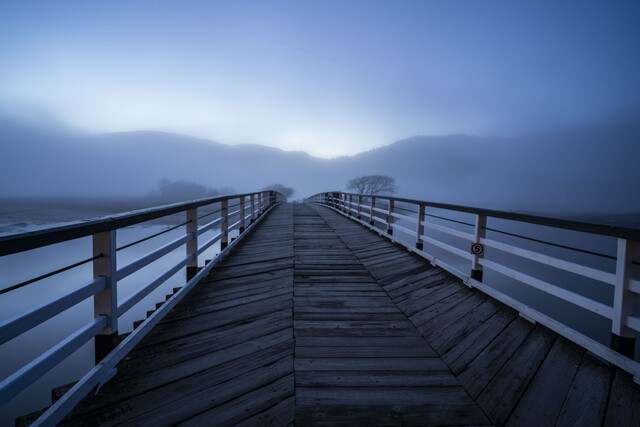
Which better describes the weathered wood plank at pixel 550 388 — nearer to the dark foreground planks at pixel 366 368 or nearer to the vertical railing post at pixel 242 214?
the dark foreground planks at pixel 366 368

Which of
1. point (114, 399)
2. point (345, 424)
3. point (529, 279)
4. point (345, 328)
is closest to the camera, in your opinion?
point (345, 424)

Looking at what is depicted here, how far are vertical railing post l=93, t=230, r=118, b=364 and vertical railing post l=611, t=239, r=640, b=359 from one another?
3736 millimetres

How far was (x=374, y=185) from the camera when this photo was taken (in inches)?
2402

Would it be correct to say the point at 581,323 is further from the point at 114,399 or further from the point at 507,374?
the point at 114,399

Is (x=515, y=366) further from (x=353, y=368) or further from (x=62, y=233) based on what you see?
(x=62, y=233)

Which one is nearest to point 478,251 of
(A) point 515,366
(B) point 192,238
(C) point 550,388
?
(A) point 515,366

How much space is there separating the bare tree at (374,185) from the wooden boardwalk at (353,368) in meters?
56.8

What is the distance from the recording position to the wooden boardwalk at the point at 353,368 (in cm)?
180

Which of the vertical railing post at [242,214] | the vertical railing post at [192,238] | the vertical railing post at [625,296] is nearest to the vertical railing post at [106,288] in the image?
the vertical railing post at [192,238]

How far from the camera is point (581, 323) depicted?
28594 mm

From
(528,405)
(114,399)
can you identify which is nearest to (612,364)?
(528,405)

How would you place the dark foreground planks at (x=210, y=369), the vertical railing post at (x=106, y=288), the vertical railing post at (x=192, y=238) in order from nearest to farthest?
the dark foreground planks at (x=210, y=369) → the vertical railing post at (x=106, y=288) → the vertical railing post at (x=192, y=238)

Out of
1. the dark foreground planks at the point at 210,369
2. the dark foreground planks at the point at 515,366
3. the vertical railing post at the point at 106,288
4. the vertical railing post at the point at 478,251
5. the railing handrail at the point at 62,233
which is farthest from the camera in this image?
the vertical railing post at the point at 478,251

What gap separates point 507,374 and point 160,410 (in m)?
2.38
